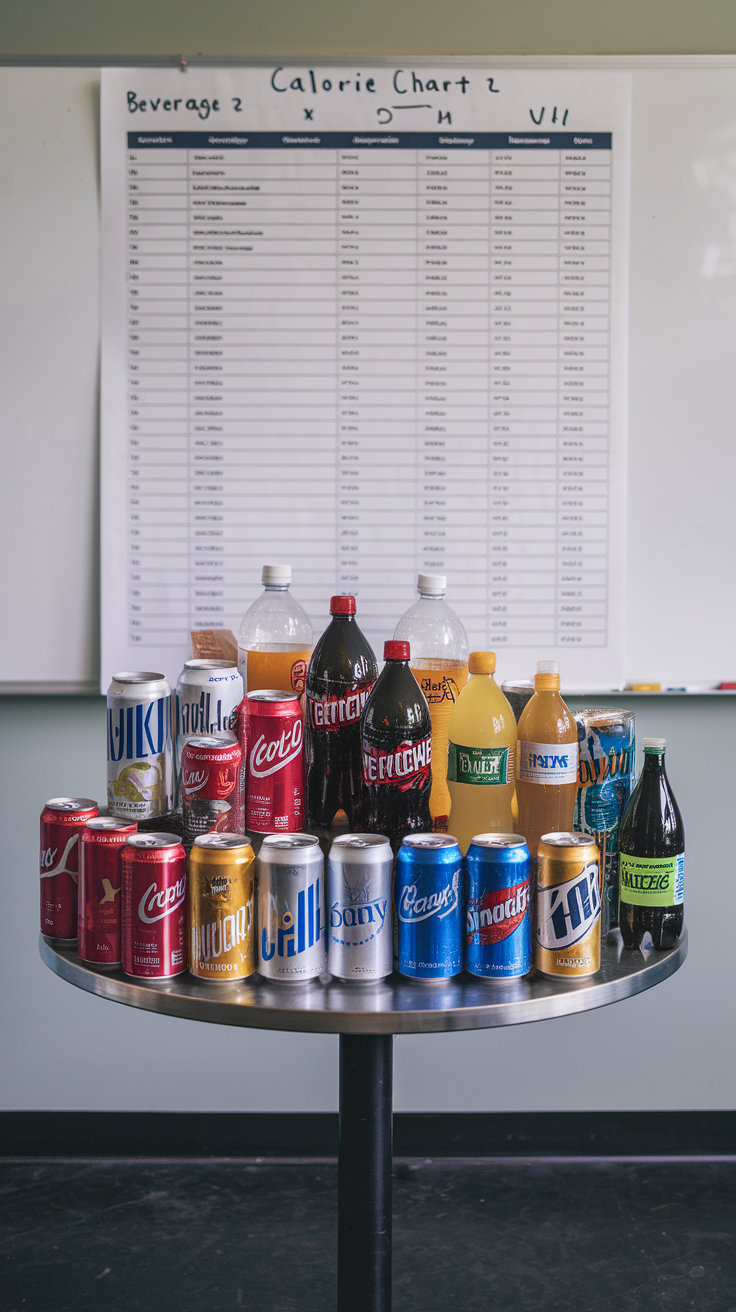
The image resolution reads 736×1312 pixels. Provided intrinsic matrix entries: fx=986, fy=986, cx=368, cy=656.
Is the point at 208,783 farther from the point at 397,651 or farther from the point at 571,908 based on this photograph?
the point at 571,908

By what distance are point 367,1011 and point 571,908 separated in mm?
248

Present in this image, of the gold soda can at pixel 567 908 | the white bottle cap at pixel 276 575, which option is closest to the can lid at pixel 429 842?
the gold soda can at pixel 567 908

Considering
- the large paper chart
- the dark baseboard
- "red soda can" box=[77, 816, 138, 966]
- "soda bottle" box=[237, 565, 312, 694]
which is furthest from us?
the dark baseboard

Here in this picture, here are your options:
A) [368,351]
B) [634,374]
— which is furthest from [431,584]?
[634,374]

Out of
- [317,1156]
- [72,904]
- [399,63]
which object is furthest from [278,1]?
[317,1156]

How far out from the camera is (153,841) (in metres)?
1.07

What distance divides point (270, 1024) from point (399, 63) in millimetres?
1796

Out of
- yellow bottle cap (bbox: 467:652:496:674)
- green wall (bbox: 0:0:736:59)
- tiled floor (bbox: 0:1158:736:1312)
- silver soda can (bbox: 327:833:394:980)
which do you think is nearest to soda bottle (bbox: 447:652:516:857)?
yellow bottle cap (bbox: 467:652:496:674)

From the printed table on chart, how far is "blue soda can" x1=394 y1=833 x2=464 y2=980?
1.01 meters

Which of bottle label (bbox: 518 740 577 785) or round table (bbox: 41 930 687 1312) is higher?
bottle label (bbox: 518 740 577 785)

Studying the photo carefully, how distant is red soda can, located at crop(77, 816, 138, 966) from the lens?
3.56 feet

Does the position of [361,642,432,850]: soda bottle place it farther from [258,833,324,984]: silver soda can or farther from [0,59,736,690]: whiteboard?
[0,59,736,690]: whiteboard

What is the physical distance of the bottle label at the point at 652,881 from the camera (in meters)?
1.17

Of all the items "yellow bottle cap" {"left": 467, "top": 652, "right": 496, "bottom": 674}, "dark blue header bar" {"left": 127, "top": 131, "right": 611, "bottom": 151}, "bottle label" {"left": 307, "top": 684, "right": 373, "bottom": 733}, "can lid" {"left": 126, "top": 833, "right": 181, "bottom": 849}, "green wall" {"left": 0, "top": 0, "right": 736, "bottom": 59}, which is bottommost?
"can lid" {"left": 126, "top": 833, "right": 181, "bottom": 849}
